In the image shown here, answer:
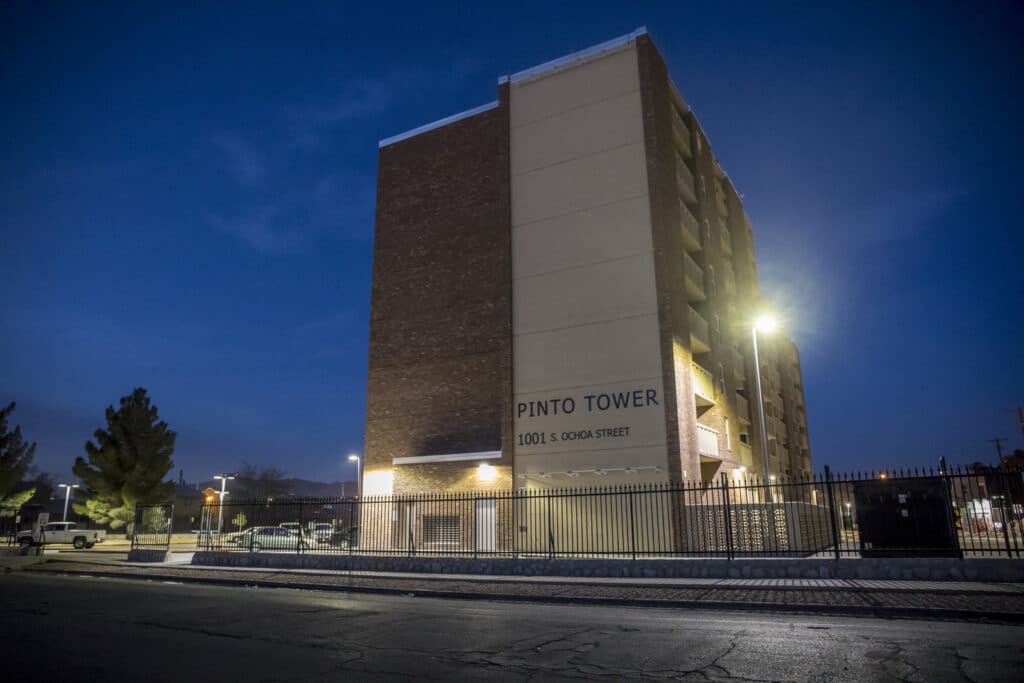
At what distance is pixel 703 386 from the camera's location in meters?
31.7

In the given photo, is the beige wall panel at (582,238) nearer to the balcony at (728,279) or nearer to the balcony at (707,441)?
the balcony at (707,441)

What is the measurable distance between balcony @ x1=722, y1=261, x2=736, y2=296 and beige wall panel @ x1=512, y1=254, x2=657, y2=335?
12.9m

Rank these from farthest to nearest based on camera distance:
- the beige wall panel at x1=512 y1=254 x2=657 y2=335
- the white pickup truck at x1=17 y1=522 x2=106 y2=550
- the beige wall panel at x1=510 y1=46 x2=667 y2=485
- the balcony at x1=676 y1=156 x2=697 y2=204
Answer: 1. the white pickup truck at x1=17 y1=522 x2=106 y2=550
2. the balcony at x1=676 y1=156 x2=697 y2=204
3. the beige wall panel at x1=512 y1=254 x2=657 y2=335
4. the beige wall panel at x1=510 y1=46 x2=667 y2=485

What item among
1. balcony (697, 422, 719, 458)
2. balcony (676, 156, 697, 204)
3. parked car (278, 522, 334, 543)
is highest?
balcony (676, 156, 697, 204)

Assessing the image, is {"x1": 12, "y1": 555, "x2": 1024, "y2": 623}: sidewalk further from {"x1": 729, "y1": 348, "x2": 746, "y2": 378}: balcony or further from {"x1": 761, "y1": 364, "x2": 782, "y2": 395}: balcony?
{"x1": 761, "y1": 364, "x2": 782, "y2": 395}: balcony

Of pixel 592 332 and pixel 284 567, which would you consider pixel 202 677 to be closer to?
pixel 284 567

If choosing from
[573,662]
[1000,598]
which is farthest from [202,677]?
[1000,598]

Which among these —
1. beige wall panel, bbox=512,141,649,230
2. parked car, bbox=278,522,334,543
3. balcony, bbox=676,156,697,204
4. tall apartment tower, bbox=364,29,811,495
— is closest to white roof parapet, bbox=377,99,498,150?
tall apartment tower, bbox=364,29,811,495

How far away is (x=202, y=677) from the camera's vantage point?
647cm

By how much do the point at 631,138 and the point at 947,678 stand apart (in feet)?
88.1

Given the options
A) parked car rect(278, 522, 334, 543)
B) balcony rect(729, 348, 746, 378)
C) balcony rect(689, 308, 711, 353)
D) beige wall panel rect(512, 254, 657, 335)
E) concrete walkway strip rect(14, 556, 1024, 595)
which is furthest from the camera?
balcony rect(729, 348, 746, 378)

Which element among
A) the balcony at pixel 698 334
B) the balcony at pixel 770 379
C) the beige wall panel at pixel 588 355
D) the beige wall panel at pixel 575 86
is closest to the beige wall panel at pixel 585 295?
the beige wall panel at pixel 588 355

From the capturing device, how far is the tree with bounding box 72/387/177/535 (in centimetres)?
5150

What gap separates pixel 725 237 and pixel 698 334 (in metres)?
15.8
